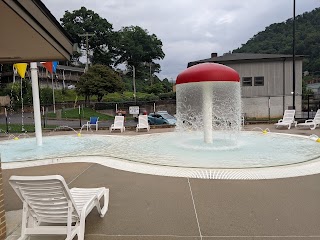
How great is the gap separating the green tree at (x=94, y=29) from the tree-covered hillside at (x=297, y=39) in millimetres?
36849

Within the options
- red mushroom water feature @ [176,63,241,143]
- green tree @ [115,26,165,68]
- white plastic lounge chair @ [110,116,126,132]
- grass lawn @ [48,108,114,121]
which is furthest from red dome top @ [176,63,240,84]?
green tree @ [115,26,165,68]

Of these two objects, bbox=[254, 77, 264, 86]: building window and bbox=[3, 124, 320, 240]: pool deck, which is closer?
bbox=[3, 124, 320, 240]: pool deck

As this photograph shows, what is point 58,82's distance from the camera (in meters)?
64.5

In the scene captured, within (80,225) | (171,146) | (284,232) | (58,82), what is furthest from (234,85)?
(58,82)

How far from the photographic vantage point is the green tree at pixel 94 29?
76000 mm

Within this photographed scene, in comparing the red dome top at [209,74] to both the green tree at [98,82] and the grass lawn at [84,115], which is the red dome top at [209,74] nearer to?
the grass lawn at [84,115]

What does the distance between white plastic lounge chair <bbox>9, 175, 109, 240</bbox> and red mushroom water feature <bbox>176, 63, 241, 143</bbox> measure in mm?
7456

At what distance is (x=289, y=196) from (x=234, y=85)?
652 centimetres

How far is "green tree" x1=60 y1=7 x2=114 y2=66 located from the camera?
7600cm

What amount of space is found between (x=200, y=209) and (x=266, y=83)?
2839 centimetres

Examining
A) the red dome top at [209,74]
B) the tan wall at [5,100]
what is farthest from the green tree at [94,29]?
the red dome top at [209,74]

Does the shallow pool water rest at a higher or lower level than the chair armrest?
lower

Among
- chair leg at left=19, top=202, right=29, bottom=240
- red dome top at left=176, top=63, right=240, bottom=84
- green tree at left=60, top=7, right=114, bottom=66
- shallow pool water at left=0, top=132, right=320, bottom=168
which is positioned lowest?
shallow pool water at left=0, top=132, right=320, bottom=168

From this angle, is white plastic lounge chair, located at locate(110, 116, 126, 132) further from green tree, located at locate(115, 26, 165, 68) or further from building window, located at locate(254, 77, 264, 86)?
green tree, located at locate(115, 26, 165, 68)
